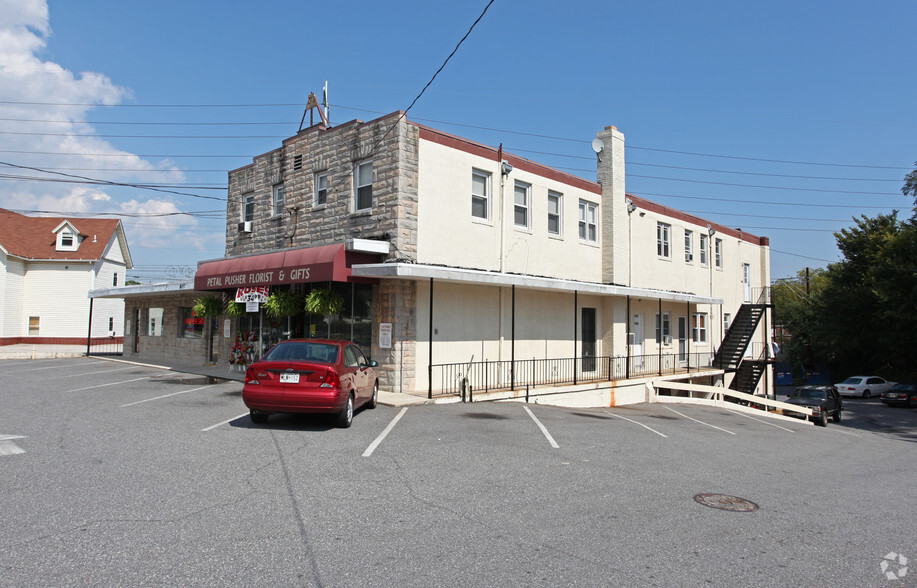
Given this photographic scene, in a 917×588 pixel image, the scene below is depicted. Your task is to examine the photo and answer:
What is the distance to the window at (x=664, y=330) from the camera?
85.3ft

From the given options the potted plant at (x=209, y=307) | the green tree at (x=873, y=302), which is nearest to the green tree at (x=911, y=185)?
the green tree at (x=873, y=302)

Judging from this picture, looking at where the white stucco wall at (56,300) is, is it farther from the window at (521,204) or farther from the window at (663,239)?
the window at (663,239)

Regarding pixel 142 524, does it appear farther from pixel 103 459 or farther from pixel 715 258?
pixel 715 258

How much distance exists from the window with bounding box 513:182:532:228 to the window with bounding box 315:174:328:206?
5901 mm

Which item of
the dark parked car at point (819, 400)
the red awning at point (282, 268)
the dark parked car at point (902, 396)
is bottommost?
the dark parked car at point (902, 396)

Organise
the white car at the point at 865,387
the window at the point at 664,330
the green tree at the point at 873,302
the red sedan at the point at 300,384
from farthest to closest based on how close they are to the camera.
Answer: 1. the white car at the point at 865,387
2. the green tree at the point at 873,302
3. the window at the point at 664,330
4. the red sedan at the point at 300,384

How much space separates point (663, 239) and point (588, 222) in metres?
6.11

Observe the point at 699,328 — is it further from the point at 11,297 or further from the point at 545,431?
the point at 11,297

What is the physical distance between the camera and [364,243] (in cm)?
1530

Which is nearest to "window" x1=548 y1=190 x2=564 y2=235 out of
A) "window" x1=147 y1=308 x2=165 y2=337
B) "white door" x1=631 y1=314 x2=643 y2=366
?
"white door" x1=631 y1=314 x2=643 y2=366

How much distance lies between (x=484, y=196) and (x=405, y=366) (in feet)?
19.0

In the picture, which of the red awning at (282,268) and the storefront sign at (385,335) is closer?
the red awning at (282,268)

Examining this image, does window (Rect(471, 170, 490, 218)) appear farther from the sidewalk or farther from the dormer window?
the dormer window

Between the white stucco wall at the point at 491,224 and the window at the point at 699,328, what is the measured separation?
9.73 metres
